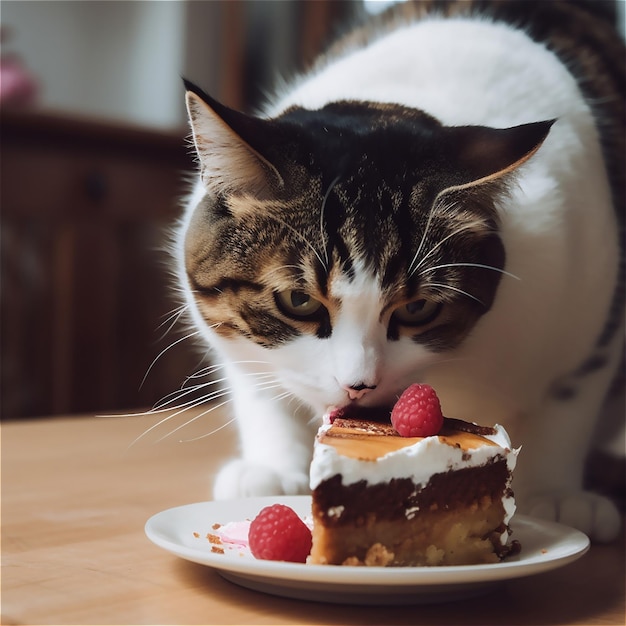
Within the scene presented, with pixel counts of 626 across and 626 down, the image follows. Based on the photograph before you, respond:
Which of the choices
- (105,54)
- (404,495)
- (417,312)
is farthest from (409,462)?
(105,54)

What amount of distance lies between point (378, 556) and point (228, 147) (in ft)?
1.64

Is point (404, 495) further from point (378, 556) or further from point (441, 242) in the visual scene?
point (441, 242)

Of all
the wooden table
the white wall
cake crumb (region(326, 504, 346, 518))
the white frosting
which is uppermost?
the white wall

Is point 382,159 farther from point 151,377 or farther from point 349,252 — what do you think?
point 151,377

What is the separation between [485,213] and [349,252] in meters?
0.23

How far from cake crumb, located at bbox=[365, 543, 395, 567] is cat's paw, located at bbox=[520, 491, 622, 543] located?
16.9 inches

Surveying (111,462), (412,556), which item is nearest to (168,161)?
(111,462)

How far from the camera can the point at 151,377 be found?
10.6 feet

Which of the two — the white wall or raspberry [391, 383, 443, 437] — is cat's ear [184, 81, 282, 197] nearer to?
raspberry [391, 383, 443, 437]

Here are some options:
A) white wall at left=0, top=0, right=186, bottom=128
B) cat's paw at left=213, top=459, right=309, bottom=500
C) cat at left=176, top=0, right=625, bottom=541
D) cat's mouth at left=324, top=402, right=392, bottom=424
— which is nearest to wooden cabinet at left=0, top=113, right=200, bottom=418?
white wall at left=0, top=0, right=186, bottom=128

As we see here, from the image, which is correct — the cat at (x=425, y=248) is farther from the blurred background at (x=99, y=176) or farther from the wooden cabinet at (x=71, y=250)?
the wooden cabinet at (x=71, y=250)

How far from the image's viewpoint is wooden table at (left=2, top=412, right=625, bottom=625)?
0.85m

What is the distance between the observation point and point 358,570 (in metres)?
0.80

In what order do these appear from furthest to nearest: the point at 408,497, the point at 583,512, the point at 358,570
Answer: the point at 583,512 → the point at 408,497 → the point at 358,570
